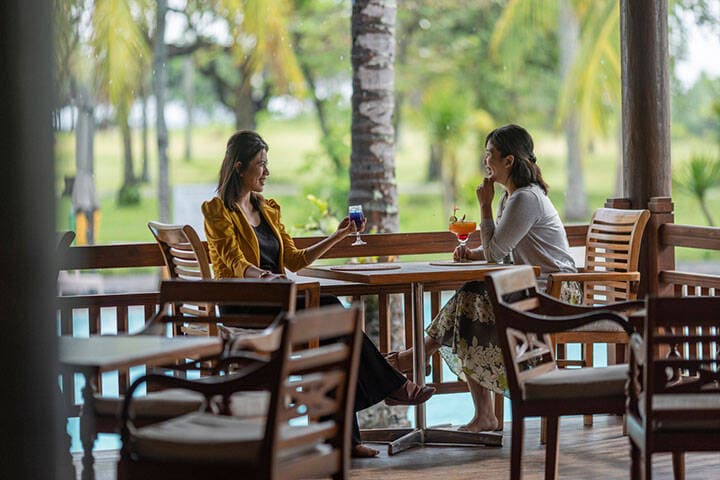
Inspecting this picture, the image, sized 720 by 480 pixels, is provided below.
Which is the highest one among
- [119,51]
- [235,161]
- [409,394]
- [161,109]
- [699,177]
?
[119,51]

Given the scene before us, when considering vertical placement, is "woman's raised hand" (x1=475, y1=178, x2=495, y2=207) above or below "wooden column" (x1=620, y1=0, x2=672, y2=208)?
below

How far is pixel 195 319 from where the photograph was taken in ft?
10.7

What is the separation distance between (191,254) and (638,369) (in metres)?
1.96

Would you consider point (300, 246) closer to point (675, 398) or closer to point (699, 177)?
point (675, 398)

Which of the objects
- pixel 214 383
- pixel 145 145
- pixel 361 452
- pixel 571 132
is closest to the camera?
pixel 214 383

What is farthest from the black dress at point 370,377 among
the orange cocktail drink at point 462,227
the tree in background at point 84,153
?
the tree in background at point 84,153

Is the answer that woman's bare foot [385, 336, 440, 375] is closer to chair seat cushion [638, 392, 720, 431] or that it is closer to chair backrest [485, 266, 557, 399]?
chair backrest [485, 266, 557, 399]

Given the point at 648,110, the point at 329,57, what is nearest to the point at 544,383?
the point at 648,110

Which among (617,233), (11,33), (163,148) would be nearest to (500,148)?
(617,233)

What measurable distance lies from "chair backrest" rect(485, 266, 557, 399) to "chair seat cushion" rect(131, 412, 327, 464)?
703 mm

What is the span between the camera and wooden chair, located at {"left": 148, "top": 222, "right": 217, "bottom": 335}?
4.09 metres

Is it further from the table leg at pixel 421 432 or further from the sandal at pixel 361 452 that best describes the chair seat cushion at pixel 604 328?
the sandal at pixel 361 452

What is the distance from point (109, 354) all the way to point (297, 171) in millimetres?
16293

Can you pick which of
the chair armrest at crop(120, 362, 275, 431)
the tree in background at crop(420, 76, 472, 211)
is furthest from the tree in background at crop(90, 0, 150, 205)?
the chair armrest at crop(120, 362, 275, 431)
